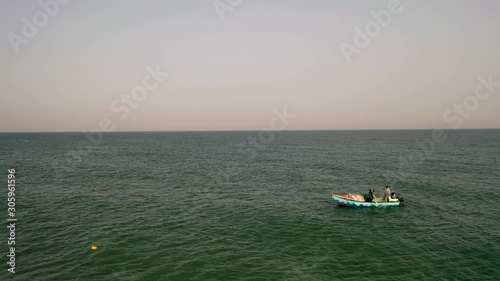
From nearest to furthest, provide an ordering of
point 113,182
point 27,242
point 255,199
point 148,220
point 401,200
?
A: point 27,242 < point 148,220 < point 401,200 < point 255,199 < point 113,182

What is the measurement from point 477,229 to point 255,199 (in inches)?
1030

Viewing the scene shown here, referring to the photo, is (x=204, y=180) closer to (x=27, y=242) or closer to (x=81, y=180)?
(x=81, y=180)

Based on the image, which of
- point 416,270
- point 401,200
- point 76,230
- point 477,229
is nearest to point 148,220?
point 76,230

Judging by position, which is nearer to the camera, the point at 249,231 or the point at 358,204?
the point at 249,231

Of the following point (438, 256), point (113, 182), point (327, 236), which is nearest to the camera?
point (438, 256)

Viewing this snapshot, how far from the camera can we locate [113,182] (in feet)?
171

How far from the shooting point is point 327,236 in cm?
2798

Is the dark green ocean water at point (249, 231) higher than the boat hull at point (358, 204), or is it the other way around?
the boat hull at point (358, 204)

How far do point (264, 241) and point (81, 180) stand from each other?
43320mm

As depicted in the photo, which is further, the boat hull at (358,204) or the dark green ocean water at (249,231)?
the boat hull at (358,204)

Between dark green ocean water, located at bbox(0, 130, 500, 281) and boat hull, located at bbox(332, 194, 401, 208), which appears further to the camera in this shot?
boat hull, located at bbox(332, 194, 401, 208)

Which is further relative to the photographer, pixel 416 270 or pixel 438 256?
pixel 438 256

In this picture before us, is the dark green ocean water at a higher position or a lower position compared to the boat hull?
lower

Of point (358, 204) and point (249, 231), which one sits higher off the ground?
point (358, 204)
